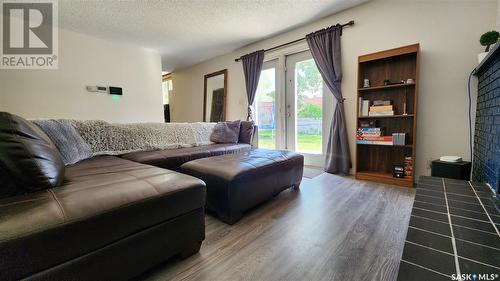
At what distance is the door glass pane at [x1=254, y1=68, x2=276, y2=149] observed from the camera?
4.02 meters

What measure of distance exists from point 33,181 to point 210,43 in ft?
12.8

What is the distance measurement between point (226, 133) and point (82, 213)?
268 centimetres

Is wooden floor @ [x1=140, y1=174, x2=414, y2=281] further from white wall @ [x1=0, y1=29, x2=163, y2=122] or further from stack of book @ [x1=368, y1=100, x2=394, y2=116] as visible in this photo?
white wall @ [x1=0, y1=29, x2=163, y2=122]

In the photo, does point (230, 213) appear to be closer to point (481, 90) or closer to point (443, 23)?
point (481, 90)

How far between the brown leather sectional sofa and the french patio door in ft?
8.62

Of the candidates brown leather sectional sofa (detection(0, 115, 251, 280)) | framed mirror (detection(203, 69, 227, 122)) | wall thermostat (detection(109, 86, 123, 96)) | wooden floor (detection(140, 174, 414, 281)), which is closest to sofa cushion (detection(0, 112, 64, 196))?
brown leather sectional sofa (detection(0, 115, 251, 280))

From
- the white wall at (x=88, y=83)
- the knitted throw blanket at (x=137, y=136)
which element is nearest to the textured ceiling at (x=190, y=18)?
the white wall at (x=88, y=83)

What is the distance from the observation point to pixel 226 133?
3424 mm

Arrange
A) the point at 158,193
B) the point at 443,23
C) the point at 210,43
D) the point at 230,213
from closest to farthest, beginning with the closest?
the point at 158,193 → the point at 230,213 → the point at 443,23 → the point at 210,43

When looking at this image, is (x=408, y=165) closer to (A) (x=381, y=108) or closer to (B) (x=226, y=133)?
(A) (x=381, y=108)

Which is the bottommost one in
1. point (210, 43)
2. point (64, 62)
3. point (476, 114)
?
point (476, 114)

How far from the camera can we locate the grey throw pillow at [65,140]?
162 centimetres

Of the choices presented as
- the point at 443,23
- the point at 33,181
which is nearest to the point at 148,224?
the point at 33,181

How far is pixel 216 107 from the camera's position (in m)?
5.09
